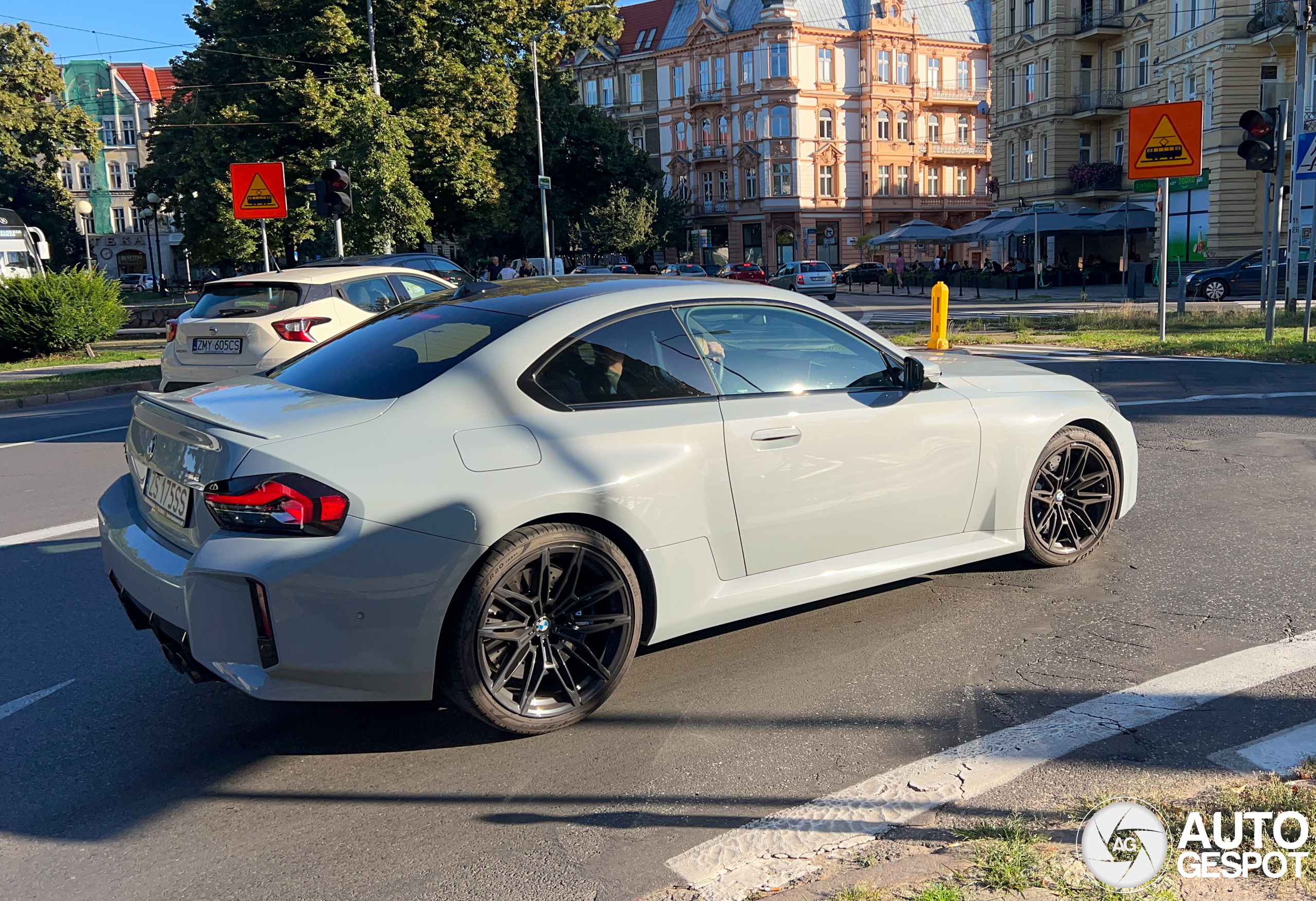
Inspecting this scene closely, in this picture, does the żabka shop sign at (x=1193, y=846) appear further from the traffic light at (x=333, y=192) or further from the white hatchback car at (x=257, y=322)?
the traffic light at (x=333, y=192)

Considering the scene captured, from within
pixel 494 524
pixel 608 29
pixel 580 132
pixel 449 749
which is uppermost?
pixel 608 29

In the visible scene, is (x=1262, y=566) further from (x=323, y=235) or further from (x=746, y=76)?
(x=746, y=76)

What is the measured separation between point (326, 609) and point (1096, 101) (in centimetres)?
5287

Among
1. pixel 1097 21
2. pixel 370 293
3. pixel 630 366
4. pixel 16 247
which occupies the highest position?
pixel 1097 21

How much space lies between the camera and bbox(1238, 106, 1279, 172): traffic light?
1556cm

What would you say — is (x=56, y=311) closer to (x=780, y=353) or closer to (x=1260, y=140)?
(x=780, y=353)

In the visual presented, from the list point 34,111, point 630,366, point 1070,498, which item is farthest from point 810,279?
point 630,366

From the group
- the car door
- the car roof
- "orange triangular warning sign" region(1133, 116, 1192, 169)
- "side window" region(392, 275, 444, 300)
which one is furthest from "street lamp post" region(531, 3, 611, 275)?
the car door

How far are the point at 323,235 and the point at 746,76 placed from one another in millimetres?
46552

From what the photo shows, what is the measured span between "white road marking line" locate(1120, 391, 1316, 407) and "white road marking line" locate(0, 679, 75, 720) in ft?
31.4

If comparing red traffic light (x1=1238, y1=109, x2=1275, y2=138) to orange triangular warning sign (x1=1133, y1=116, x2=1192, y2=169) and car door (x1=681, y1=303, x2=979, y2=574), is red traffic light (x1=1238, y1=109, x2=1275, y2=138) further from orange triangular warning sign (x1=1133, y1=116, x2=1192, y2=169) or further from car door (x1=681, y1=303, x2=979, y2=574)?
car door (x1=681, y1=303, x2=979, y2=574)

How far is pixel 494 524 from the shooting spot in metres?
3.58

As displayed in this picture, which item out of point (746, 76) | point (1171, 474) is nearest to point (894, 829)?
point (1171, 474)

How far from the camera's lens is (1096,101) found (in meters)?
49.5
